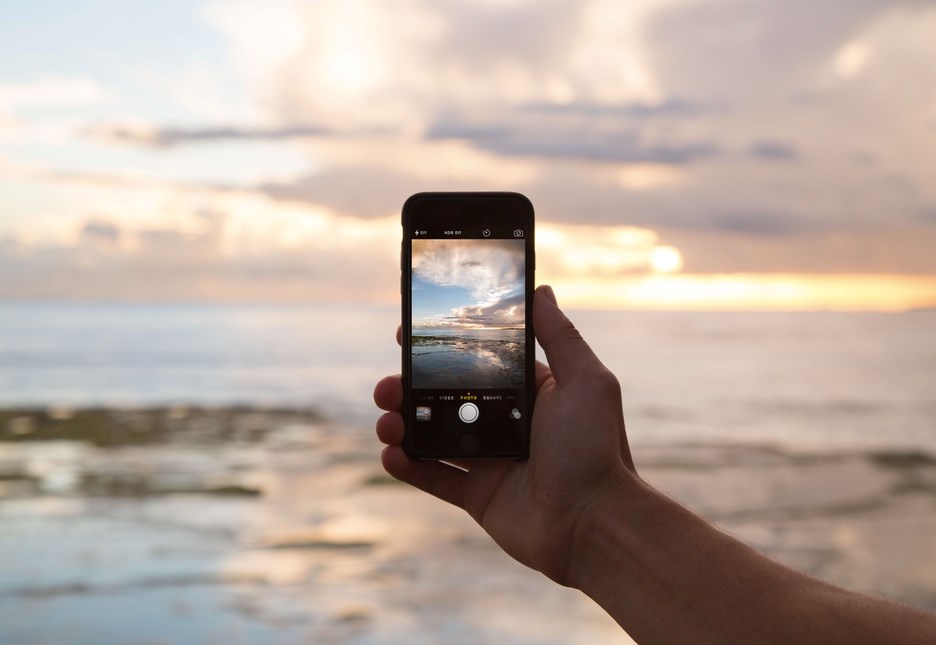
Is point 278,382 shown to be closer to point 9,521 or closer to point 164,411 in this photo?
point 164,411

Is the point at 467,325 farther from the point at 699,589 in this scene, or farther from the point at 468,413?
the point at 699,589

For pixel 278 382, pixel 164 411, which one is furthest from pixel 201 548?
pixel 278 382

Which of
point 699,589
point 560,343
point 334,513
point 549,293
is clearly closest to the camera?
point 699,589

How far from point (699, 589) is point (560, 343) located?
2.83 ft

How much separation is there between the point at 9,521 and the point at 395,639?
5.67m

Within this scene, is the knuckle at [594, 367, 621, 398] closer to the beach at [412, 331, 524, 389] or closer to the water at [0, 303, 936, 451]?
the beach at [412, 331, 524, 389]

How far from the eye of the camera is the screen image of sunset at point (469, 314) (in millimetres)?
2797

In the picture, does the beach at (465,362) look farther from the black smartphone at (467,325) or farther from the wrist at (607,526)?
the wrist at (607,526)

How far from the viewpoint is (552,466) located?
Answer: 2.47 metres

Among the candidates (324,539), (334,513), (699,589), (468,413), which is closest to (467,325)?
(468,413)

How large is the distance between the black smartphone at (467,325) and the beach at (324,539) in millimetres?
3540

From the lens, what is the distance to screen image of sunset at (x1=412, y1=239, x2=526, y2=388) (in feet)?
9.18

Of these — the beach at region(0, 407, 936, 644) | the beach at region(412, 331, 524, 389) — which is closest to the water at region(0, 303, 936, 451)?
the beach at region(0, 407, 936, 644)

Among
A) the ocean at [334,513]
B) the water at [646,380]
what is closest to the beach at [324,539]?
the ocean at [334,513]
